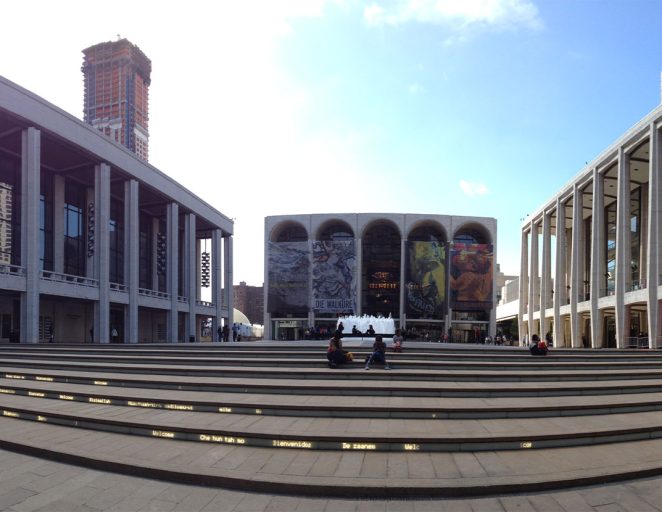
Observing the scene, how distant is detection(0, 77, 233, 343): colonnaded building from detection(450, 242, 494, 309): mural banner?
3627 cm

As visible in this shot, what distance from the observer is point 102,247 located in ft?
112

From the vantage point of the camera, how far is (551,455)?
6969mm

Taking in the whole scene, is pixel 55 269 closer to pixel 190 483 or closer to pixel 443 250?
pixel 190 483

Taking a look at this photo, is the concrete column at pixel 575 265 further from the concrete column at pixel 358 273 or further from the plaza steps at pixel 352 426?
the plaza steps at pixel 352 426

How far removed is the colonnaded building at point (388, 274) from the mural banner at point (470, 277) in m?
0.14

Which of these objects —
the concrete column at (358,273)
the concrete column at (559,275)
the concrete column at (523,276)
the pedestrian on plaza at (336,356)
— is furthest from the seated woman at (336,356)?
the concrete column at (358,273)

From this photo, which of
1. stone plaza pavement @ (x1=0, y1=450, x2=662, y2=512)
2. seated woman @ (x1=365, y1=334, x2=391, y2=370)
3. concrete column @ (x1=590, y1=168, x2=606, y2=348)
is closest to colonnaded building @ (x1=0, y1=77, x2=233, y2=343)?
seated woman @ (x1=365, y1=334, x2=391, y2=370)

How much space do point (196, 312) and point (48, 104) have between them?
2692 centimetres

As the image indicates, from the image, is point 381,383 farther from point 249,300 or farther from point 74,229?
point 249,300

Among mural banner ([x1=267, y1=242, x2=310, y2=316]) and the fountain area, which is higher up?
mural banner ([x1=267, y1=242, x2=310, y2=316])

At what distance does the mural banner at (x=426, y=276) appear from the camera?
6688 cm

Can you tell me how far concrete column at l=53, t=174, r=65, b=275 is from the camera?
3503 centimetres

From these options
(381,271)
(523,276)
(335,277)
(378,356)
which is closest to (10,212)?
(378,356)

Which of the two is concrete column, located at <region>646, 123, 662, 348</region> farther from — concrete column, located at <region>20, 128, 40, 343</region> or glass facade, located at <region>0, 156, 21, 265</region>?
glass facade, located at <region>0, 156, 21, 265</region>
